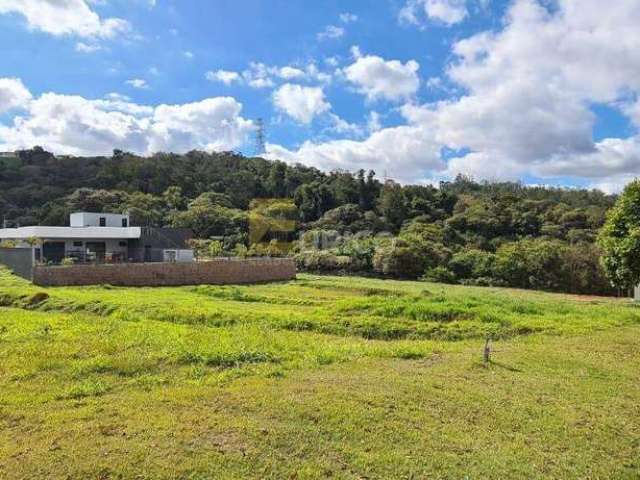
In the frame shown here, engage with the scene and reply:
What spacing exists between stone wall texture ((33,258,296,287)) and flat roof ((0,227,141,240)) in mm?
10150

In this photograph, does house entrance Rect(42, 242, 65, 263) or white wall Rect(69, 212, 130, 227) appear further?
white wall Rect(69, 212, 130, 227)

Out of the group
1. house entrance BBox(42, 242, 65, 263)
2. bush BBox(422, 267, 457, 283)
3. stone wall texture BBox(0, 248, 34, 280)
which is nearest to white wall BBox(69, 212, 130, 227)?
house entrance BBox(42, 242, 65, 263)

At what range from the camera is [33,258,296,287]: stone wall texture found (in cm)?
2742

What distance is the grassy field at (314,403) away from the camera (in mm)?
5461

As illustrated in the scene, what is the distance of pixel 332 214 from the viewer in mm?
70500

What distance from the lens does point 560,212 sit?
2395 inches

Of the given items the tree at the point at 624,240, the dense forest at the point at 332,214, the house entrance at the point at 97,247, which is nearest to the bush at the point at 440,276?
the dense forest at the point at 332,214

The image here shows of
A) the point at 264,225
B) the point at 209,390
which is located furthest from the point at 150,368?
the point at 264,225

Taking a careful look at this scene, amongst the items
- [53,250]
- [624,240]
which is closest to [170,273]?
[53,250]

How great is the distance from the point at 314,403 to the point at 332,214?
63746 millimetres

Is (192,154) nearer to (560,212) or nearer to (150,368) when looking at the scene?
(560,212)

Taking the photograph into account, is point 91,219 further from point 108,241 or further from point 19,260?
point 19,260

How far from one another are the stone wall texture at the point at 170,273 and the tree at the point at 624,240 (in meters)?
23.1

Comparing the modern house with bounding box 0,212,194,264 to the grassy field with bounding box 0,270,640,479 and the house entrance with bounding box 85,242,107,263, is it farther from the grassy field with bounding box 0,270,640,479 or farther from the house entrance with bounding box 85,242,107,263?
the grassy field with bounding box 0,270,640,479
